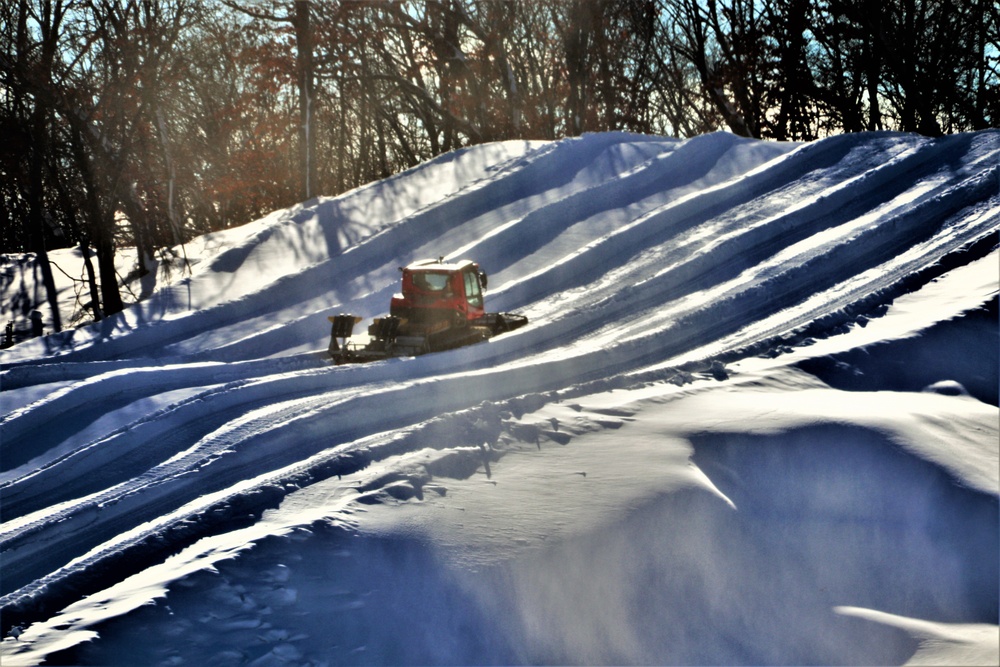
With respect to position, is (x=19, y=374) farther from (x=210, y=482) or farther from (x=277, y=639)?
(x=277, y=639)

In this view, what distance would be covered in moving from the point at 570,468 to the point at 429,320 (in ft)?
16.8

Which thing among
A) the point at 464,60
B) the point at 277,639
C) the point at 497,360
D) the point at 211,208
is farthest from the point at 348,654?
the point at 211,208

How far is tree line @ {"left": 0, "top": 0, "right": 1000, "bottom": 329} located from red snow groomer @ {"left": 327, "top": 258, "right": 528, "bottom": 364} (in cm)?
638

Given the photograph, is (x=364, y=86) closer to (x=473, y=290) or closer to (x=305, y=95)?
(x=305, y=95)

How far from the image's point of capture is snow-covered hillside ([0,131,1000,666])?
17.4 ft

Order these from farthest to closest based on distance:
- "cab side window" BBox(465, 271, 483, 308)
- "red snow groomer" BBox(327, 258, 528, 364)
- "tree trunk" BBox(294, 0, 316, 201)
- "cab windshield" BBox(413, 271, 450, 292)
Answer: "tree trunk" BBox(294, 0, 316, 201) < "cab side window" BBox(465, 271, 483, 308) < "cab windshield" BBox(413, 271, 450, 292) < "red snow groomer" BBox(327, 258, 528, 364)

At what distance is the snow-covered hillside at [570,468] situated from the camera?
17.4 feet

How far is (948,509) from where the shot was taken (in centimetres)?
596

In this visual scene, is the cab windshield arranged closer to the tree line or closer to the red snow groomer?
the red snow groomer

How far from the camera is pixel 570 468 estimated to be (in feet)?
21.9

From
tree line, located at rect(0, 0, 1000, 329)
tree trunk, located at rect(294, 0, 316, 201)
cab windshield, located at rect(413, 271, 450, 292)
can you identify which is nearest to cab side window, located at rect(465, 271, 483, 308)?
cab windshield, located at rect(413, 271, 450, 292)

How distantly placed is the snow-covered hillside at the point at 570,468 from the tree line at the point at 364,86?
14.5ft

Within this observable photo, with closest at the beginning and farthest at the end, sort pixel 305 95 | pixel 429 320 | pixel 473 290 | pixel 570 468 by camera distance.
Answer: pixel 570 468 < pixel 429 320 < pixel 473 290 < pixel 305 95

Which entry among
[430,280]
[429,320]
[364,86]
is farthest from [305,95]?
[429,320]
